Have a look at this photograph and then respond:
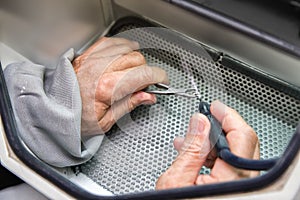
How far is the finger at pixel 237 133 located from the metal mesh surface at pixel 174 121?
0.11 m

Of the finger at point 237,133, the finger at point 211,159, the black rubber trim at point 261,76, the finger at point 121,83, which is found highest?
the black rubber trim at point 261,76

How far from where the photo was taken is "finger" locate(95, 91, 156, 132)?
923 mm

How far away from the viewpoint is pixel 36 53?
1.00 meters

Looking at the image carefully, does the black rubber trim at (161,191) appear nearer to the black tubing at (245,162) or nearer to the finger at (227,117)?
the black tubing at (245,162)

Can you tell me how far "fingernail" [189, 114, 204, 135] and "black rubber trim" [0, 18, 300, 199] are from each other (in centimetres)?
19

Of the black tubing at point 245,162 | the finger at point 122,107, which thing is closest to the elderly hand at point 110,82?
the finger at point 122,107

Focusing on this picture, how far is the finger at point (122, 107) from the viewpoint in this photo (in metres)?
0.92

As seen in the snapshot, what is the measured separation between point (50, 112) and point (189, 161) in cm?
26

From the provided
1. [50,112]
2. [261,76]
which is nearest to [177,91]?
[261,76]

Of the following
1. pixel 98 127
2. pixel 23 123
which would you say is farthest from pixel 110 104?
pixel 23 123

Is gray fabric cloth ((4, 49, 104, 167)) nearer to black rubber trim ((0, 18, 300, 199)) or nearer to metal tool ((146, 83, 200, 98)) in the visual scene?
black rubber trim ((0, 18, 300, 199))

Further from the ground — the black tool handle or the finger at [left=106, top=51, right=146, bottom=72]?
the finger at [left=106, top=51, right=146, bottom=72]

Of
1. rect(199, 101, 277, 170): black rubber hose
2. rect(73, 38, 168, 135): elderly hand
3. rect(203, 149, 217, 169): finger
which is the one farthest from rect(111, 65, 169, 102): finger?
rect(203, 149, 217, 169): finger

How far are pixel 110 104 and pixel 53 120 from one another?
0.12m
